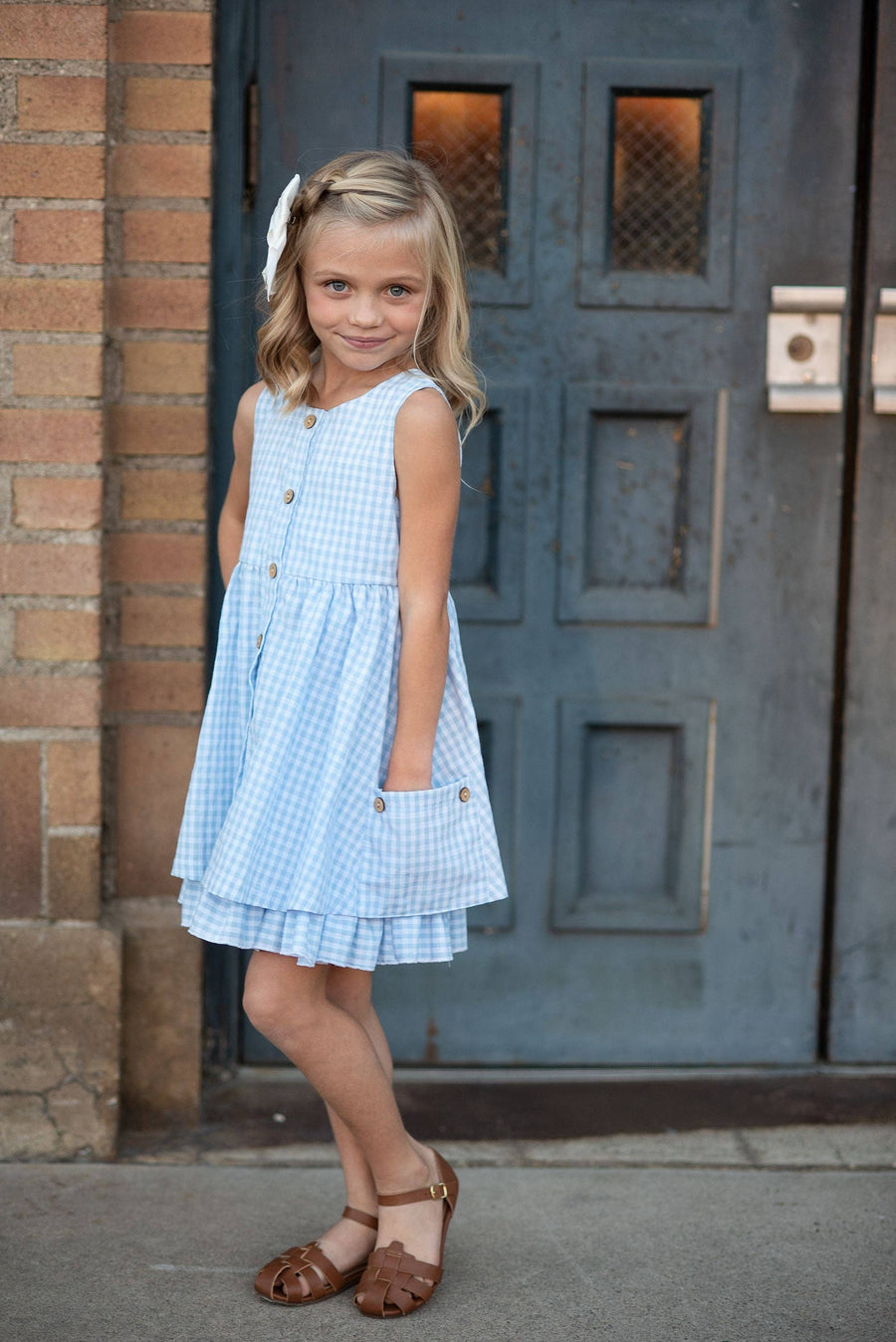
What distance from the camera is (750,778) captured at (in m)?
2.71

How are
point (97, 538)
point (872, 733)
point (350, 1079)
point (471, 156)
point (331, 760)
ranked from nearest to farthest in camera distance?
point (331, 760) < point (350, 1079) < point (97, 538) < point (471, 156) < point (872, 733)

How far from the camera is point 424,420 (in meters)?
1.82

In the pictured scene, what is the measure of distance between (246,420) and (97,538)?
1.36ft

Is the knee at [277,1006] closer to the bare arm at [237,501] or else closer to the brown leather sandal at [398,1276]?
the brown leather sandal at [398,1276]

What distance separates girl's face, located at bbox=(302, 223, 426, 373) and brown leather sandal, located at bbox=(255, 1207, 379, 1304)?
129cm

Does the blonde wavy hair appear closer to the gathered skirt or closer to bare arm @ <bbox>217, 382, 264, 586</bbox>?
bare arm @ <bbox>217, 382, 264, 586</bbox>

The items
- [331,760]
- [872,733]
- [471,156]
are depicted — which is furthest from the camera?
[872,733]

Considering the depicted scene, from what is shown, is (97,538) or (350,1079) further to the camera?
(97,538)

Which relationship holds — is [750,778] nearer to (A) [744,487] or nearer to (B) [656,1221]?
(A) [744,487]

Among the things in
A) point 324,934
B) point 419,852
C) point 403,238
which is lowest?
point 324,934

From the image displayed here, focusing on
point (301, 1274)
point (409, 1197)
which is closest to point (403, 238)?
point (409, 1197)

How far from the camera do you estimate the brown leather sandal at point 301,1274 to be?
1921mm

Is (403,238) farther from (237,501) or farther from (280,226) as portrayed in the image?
(237,501)

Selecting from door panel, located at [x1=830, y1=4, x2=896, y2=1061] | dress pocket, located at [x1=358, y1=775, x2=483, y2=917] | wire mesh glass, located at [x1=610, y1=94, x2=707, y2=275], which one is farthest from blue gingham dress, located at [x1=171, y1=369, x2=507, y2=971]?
door panel, located at [x1=830, y1=4, x2=896, y2=1061]
